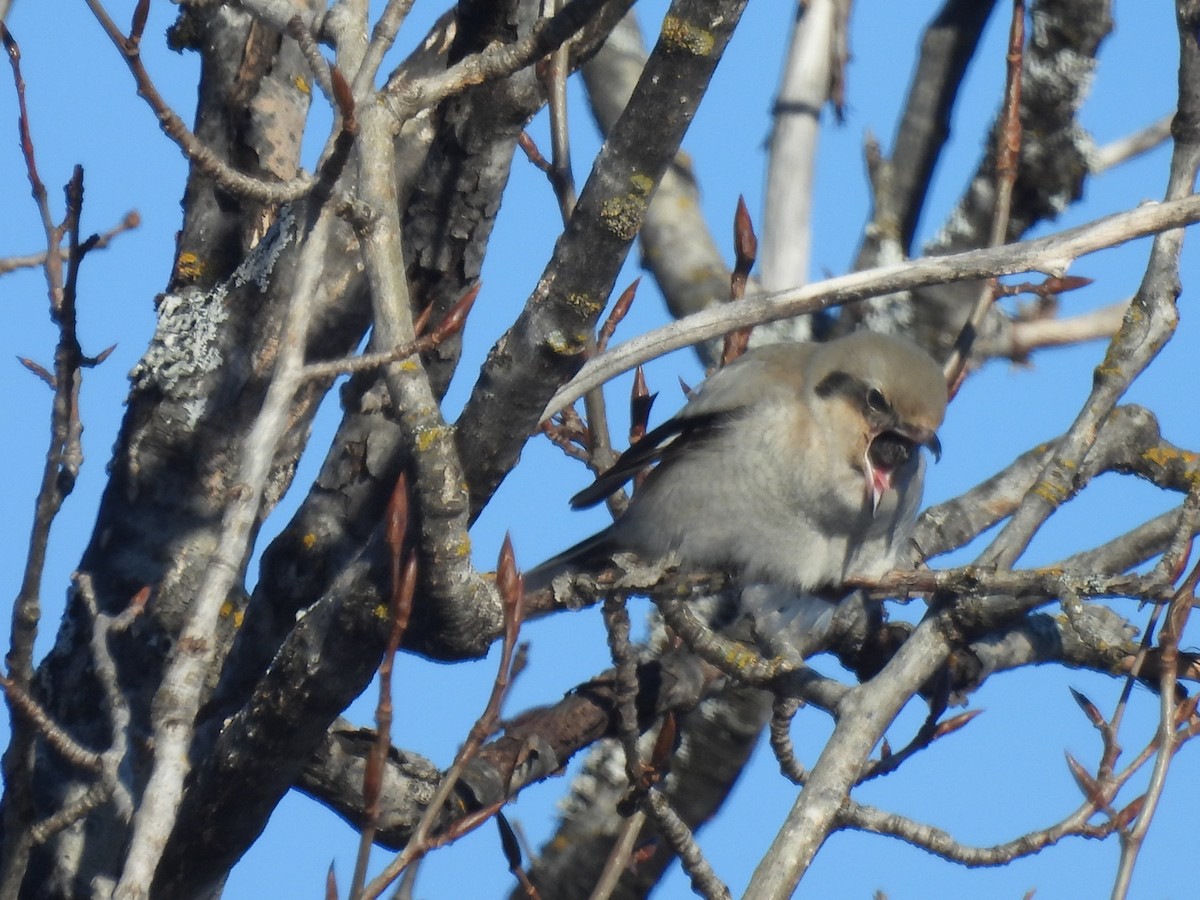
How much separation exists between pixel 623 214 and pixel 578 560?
1.91 meters

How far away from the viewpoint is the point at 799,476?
3723 mm

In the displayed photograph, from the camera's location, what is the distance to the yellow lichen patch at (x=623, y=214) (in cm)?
217

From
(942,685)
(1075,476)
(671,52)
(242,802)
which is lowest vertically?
(242,802)

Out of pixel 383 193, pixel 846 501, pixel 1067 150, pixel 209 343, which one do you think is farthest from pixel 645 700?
pixel 1067 150

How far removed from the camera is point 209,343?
11.3 ft

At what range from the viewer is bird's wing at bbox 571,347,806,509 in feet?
12.6

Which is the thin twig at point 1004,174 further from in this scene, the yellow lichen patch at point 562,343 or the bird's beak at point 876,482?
the yellow lichen patch at point 562,343

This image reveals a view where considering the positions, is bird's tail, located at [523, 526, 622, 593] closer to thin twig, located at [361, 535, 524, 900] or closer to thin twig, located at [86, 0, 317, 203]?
thin twig, located at [361, 535, 524, 900]

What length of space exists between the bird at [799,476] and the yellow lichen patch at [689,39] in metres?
1.78

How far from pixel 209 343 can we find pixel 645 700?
55.1 inches

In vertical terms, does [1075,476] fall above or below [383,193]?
above

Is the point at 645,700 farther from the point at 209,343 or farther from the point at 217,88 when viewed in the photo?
the point at 217,88

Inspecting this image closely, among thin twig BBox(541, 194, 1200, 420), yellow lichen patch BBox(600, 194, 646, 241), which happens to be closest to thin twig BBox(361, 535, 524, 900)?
thin twig BBox(541, 194, 1200, 420)

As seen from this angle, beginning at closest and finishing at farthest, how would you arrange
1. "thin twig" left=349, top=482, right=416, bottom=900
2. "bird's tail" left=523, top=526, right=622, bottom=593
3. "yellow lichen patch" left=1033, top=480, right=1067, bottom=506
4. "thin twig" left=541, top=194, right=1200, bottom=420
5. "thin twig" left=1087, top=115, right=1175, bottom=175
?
"thin twig" left=349, top=482, right=416, bottom=900, "thin twig" left=541, top=194, right=1200, bottom=420, "yellow lichen patch" left=1033, top=480, right=1067, bottom=506, "bird's tail" left=523, top=526, right=622, bottom=593, "thin twig" left=1087, top=115, right=1175, bottom=175
